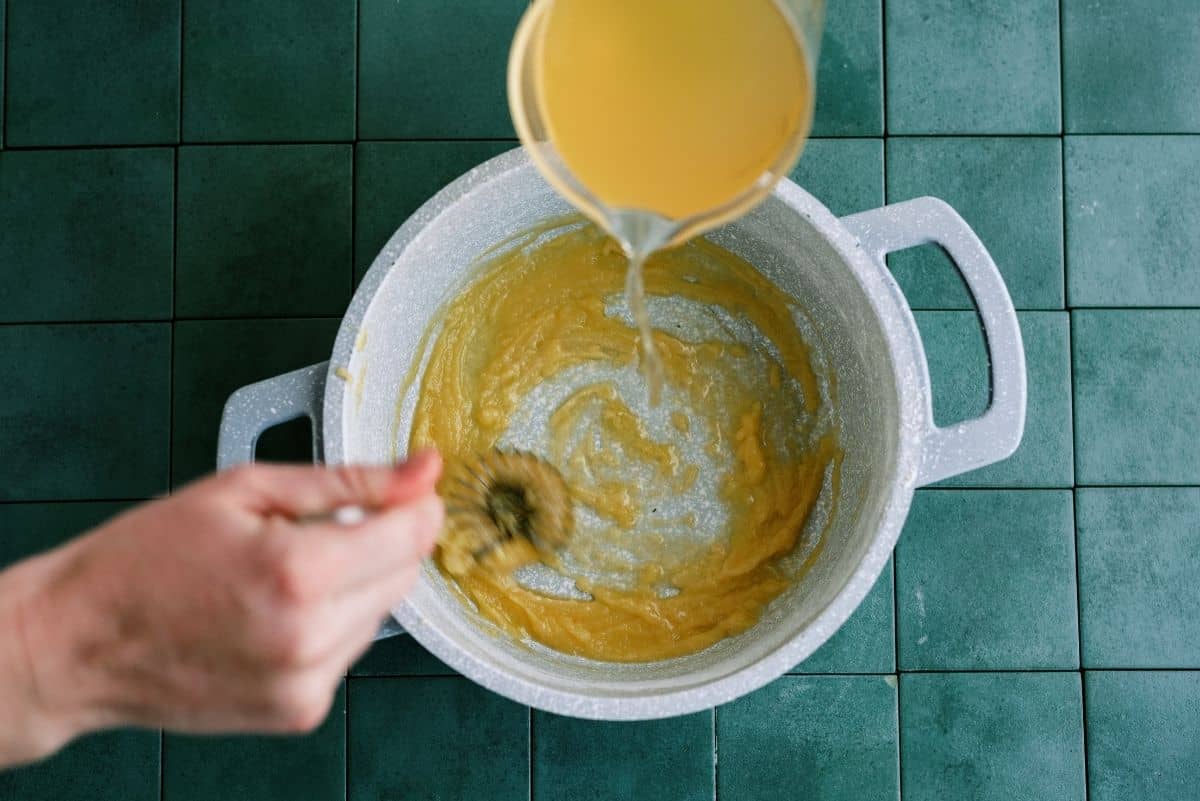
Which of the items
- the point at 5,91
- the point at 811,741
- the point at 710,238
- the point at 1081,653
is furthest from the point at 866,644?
the point at 5,91

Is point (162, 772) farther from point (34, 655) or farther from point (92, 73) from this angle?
point (92, 73)

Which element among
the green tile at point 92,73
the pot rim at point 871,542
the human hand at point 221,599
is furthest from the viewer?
the green tile at point 92,73

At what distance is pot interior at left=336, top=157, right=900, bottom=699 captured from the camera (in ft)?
2.61

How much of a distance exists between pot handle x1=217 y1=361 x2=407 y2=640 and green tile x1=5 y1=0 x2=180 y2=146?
1.29 feet

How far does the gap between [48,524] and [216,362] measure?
25 centimetres

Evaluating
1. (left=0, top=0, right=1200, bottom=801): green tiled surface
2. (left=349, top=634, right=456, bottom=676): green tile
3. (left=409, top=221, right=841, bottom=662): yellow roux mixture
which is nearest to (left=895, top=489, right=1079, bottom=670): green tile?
(left=0, top=0, right=1200, bottom=801): green tiled surface

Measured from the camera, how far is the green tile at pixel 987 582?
1025 mm

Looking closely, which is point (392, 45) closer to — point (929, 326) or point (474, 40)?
point (474, 40)

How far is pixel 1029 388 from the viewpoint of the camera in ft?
3.41

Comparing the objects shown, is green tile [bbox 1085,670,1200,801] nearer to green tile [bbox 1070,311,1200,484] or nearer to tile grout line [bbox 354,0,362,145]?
green tile [bbox 1070,311,1200,484]

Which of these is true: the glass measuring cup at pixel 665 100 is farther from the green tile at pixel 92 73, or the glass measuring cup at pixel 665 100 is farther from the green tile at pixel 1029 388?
the green tile at pixel 92 73

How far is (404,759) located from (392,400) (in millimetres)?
385

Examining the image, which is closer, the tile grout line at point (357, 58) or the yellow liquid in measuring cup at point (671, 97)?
the yellow liquid in measuring cup at point (671, 97)

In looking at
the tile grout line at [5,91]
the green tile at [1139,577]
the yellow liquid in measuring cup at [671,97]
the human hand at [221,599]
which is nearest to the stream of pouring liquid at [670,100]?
the yellow liquid in measuring cup at [671,97]
